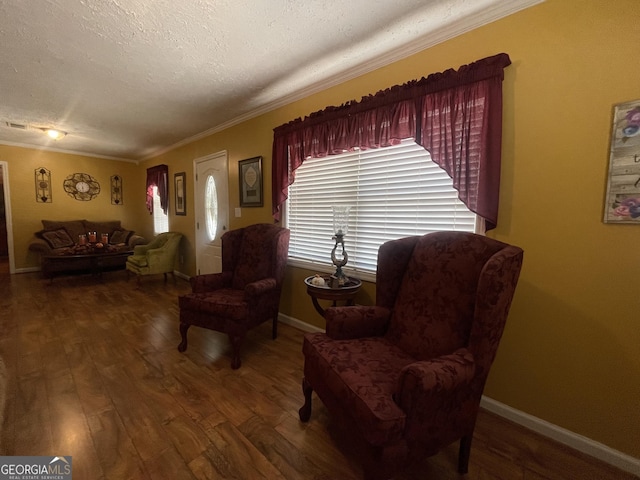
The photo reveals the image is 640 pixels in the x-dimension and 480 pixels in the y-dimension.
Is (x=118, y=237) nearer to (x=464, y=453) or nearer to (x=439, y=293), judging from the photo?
(x=439, y=293)

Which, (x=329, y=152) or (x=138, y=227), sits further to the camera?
(x=138, y=227)

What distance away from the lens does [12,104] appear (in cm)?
307

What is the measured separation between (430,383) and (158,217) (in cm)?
600

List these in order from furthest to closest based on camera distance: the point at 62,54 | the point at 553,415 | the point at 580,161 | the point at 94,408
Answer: the point at 62,54, the point at 94,408, the point at 553,415, the point at 580,161

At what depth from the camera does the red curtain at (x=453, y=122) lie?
157cm

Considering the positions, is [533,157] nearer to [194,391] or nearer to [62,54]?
[194,391]

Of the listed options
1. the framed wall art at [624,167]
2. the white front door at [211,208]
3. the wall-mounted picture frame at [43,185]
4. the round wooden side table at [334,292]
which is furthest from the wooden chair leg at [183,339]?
the wall-mounted picture frame at [43,185]

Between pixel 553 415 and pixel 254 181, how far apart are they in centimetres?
322

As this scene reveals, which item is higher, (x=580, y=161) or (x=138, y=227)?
(x=580, y=161)

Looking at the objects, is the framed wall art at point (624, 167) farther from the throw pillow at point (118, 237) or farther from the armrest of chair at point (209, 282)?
the throw pillow at point (118, 237)

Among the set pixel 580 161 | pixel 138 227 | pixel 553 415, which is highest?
pixel 580 161

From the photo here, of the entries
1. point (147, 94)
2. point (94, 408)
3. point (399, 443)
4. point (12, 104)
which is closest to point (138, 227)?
point (12, 104)

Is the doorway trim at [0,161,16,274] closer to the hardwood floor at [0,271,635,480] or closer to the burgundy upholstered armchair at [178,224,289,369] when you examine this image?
the hardwood floor at [0,271,635,480]

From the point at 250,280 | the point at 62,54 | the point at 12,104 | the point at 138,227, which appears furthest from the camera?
the point at 138,227
